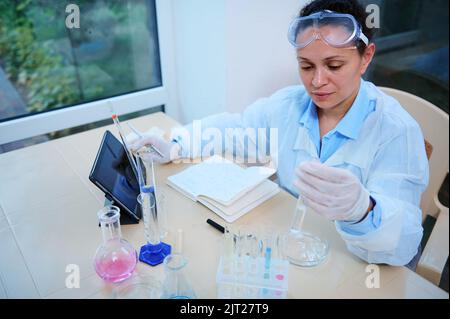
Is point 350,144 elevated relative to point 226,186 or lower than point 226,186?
elevated

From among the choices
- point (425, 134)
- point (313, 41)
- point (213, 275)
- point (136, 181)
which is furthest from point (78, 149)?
point (425, 134)

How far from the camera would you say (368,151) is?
3.60ft

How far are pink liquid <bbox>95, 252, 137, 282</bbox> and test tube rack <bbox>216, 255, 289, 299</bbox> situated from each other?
0.24m

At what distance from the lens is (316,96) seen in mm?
1148

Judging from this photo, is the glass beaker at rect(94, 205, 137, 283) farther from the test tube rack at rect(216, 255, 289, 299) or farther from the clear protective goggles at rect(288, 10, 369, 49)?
the clear protective goggles at rect(288, 10, 369, 49)

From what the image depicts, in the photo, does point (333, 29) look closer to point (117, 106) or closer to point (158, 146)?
point (158, 146)

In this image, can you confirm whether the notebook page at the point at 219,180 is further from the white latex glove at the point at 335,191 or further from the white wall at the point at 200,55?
the white wall at the point at 200,55

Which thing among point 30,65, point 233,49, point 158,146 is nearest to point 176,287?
point 158,146

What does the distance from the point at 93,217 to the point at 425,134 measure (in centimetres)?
127

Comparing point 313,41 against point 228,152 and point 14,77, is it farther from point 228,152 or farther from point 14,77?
point 14,77

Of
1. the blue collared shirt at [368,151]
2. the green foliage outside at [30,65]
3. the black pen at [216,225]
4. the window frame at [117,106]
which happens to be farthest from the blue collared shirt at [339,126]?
the green foliage outside at [30,65]

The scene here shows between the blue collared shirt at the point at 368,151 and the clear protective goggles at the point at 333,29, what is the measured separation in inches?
8.4

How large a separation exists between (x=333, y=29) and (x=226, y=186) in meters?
0.59

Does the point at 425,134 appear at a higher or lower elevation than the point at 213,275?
higher
